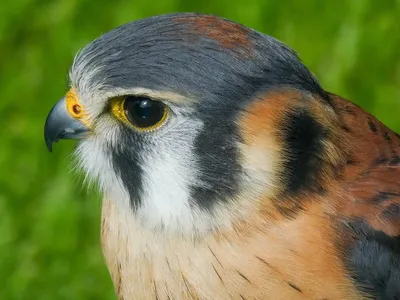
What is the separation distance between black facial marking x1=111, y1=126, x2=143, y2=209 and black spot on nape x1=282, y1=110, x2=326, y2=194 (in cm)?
46

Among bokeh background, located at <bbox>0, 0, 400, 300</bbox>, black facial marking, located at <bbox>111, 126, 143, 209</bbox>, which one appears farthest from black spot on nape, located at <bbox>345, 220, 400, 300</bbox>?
bokeh background, located at <bbox>0, 0, 400, 300</bbox>

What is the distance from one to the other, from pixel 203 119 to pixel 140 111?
19 cm

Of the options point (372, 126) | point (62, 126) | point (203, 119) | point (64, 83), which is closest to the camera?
point (203, 119)

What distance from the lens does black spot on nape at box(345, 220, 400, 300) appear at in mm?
2697

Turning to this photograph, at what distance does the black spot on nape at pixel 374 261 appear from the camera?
106 inches

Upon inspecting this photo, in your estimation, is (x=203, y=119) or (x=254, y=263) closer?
(x=203, y=119)

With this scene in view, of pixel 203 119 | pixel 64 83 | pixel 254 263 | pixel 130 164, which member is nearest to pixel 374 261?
pixel 254 263

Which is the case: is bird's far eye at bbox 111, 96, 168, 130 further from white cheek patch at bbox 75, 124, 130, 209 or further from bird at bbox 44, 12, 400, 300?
white cheek patch at bbox 75, 124, 130, 209

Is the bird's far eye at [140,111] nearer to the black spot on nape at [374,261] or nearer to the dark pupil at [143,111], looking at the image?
the dark pupil at [143,111]

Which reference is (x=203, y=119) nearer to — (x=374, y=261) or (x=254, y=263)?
(x=254, y=263)

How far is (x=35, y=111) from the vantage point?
16.6 feet

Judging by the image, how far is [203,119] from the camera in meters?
2.54

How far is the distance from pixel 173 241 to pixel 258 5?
298 centimetres

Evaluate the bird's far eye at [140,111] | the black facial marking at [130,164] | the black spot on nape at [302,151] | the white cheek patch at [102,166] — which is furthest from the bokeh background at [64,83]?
the black spot on nape at [302,151]
